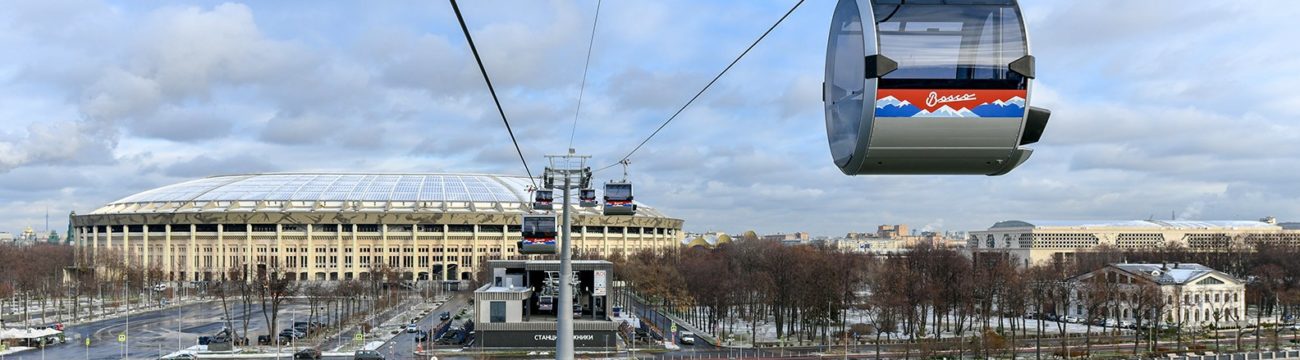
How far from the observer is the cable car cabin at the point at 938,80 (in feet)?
26.2

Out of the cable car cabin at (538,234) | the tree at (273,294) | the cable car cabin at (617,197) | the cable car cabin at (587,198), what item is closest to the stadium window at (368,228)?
the tree at (273,294)

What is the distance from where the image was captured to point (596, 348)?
5666cm

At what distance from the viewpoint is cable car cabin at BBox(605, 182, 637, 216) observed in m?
23.9

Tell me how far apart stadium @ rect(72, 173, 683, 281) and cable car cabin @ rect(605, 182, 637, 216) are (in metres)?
101

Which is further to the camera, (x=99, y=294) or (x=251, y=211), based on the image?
(x=251, y=211)

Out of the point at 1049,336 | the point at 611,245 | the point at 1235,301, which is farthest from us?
the point at 611,245

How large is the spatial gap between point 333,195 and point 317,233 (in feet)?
34.6

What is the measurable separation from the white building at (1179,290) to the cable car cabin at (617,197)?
5803cm

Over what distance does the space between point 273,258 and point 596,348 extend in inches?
3179

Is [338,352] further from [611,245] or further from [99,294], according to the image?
[611,245]

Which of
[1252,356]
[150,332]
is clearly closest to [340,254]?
[150,332]

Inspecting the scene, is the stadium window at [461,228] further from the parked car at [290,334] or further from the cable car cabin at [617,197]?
the cable car cabin at [617,197]

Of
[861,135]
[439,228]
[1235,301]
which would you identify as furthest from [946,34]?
[439,228]

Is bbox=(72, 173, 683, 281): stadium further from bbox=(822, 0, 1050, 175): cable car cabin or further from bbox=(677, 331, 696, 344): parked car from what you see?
bbox=(822, 0, 1050, 175): cable car cabin
